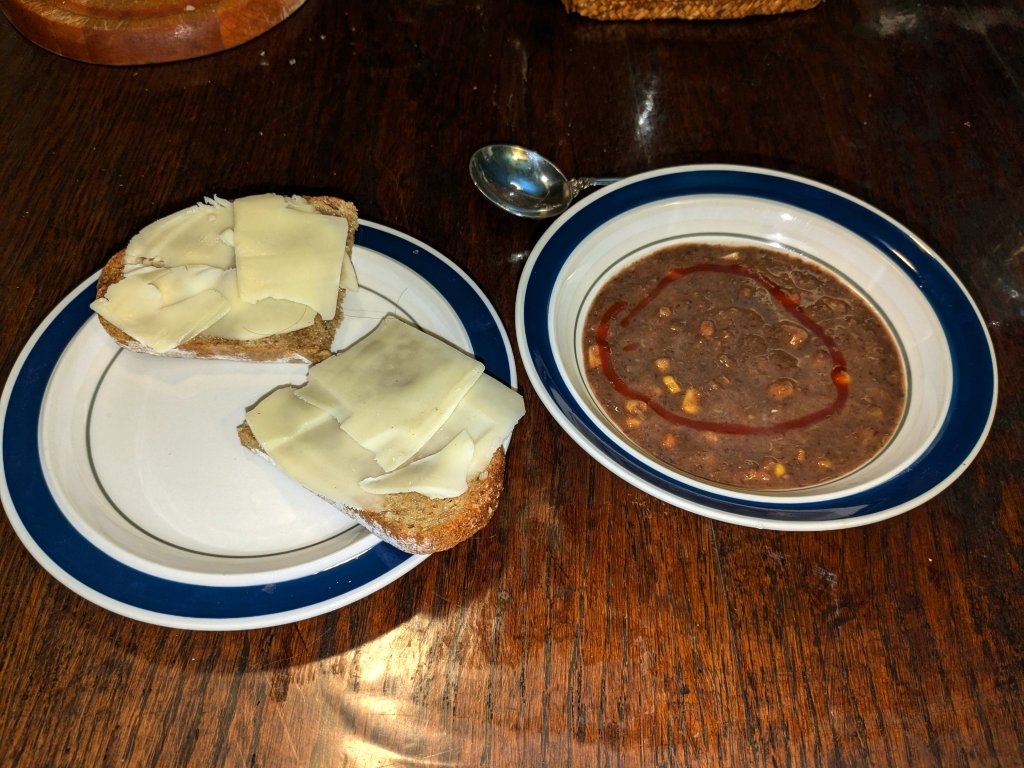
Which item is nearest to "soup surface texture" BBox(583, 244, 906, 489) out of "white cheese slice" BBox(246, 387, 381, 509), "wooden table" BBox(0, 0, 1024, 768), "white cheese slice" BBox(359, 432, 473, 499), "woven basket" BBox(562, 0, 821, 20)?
"wooden table" BBox(0, 0, 1024, 768)

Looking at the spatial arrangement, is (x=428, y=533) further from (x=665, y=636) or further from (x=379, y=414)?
(x=665, y=636)

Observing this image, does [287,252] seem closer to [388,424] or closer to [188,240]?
[188,240]

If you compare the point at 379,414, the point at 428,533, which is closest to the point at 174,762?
the point at 428,533

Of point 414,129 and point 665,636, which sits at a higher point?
point 414,129

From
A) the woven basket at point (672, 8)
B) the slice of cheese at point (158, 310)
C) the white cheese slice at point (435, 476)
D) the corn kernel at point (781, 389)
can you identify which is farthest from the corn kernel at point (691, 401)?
the woven basket at point (672, 8)

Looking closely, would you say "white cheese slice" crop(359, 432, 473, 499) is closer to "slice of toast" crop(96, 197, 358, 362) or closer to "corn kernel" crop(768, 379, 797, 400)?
"slice of toast" crop(96, 197, 358, 362)
